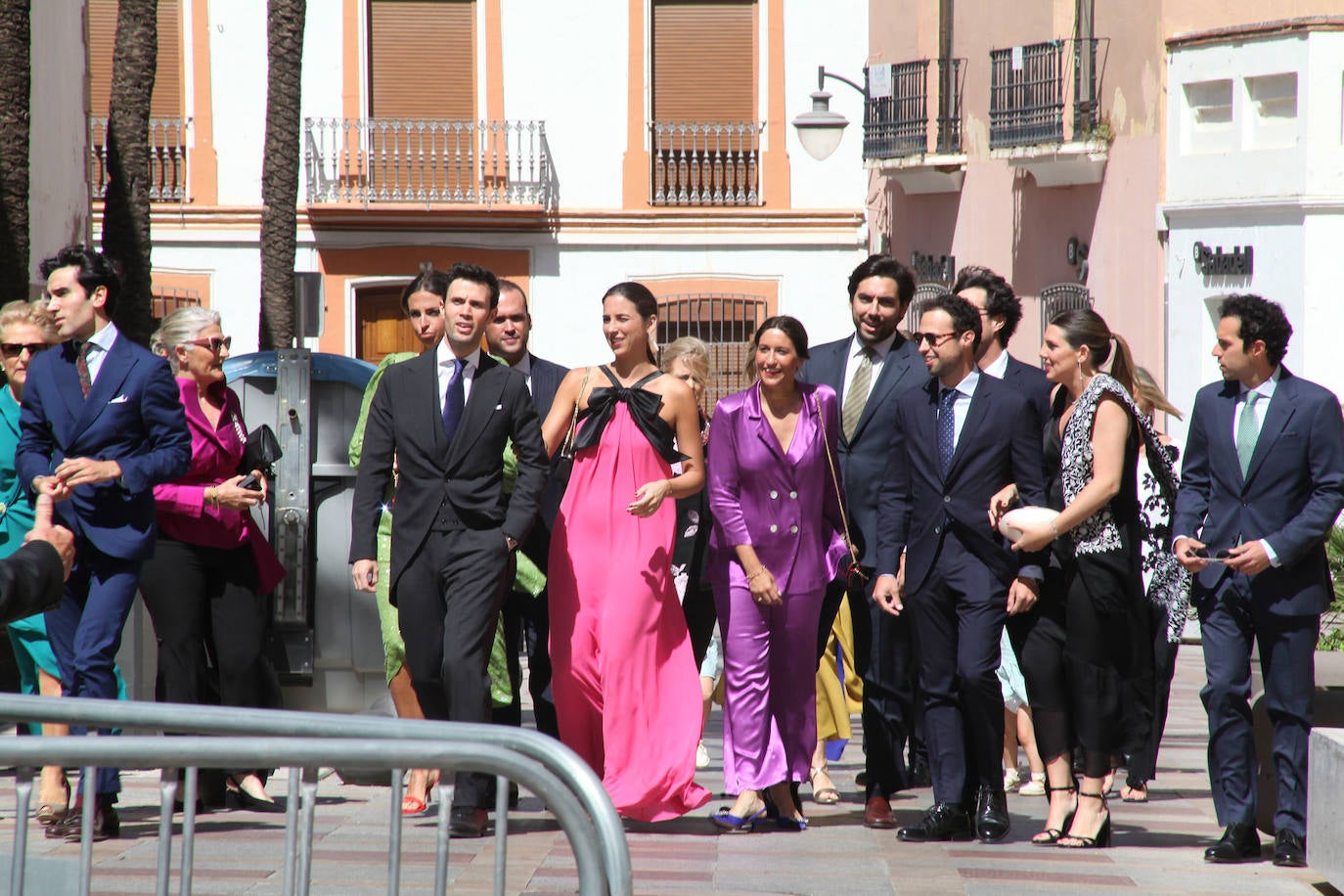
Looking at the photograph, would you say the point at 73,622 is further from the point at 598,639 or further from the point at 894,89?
the point at 894,89

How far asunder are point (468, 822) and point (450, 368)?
2.62 meters

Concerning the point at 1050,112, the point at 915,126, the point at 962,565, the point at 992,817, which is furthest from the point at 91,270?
the point at 915,126

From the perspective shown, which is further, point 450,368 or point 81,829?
point 450,368

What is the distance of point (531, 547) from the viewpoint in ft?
25.3

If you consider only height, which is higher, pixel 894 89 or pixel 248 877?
pixel 894 89

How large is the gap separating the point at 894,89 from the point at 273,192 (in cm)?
888

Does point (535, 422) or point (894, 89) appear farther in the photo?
point (894, 89)

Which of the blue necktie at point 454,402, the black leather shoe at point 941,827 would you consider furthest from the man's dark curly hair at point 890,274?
the black leather shoe at point 941,827

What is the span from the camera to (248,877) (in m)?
3.74

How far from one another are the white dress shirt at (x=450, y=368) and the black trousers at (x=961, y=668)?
72.4 inches

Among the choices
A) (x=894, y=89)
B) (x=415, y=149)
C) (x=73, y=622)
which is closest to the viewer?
(x=73, y=622)

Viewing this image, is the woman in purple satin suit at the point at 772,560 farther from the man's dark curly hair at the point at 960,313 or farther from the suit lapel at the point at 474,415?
the suit lapel at the point at 474,415

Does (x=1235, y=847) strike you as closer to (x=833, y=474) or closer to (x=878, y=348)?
(x=833, y=474)

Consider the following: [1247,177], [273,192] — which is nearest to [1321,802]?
[1247,177]
